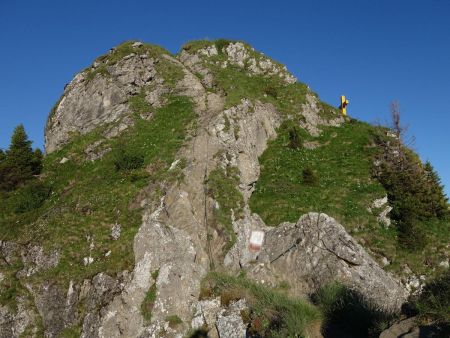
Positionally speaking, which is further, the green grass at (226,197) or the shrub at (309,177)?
the shrub at (309,177)

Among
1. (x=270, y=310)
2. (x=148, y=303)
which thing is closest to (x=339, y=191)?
(x=270, y=310)

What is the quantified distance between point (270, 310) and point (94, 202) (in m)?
15.6

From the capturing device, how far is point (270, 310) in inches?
563

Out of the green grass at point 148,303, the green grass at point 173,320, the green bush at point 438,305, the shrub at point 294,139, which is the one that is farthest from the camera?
the shrub at point 294,139

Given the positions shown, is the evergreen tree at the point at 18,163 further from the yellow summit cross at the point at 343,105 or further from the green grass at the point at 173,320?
the yellow summit cross at the point at 343,105

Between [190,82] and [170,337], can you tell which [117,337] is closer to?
[170,337]

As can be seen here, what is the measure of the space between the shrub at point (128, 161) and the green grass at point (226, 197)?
6.38m

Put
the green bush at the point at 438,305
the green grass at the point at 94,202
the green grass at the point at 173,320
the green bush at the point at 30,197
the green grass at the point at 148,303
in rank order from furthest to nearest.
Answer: the green bush at the point at 30,197, the green grass at the point at 94,202, the green grass at the point at 148,303, the green grass at the point at 173,320, the green bush at the point at 438,305

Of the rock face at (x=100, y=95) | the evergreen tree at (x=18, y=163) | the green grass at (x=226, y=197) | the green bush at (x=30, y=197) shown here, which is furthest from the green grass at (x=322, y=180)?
the evergreen tree at (x=18, y=163)

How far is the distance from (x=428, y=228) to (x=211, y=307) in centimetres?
1760

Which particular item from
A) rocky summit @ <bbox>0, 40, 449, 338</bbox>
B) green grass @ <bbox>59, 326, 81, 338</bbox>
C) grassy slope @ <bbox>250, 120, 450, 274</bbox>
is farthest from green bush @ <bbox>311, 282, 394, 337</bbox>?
green grass @ <bbox>59, 326, 81, 338</bbox>

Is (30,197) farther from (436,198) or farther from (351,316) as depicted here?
(436,198)

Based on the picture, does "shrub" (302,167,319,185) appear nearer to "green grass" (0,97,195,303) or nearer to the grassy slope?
the grassy slope

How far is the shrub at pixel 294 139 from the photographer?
35.4m
